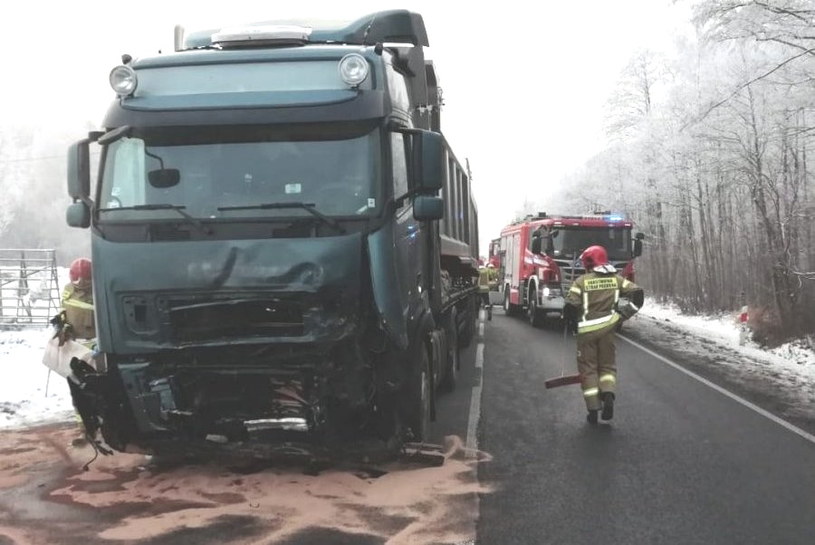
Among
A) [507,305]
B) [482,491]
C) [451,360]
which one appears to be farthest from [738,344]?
[482,491]

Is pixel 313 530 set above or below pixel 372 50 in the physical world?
below

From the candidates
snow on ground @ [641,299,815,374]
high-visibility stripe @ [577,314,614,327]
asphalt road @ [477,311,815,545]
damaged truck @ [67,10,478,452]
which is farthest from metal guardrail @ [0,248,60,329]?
snow on ground @ [641,299,815,374]

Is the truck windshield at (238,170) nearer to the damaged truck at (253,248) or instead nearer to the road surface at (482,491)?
the damaged truck at (253,248)

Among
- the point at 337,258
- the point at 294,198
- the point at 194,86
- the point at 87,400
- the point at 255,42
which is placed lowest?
the point at 87,400

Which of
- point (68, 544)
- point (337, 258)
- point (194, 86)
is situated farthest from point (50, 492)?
point (194, 86)

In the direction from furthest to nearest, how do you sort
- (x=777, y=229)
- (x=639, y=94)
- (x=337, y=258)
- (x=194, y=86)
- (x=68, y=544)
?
1. (x=639, y=94)
2. (x=777, y=229)
3. (x=194, y=86)
4. (x=337, y=258)
5. (x=68, y=544)

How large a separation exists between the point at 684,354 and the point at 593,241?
415cm

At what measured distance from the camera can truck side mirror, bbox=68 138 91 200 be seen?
199 inches

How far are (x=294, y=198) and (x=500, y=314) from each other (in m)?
18.7

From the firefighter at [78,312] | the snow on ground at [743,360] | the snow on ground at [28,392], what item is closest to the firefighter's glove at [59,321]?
the firefighter at [78,312]

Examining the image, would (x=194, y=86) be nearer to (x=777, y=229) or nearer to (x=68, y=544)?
(x=68, y=544)

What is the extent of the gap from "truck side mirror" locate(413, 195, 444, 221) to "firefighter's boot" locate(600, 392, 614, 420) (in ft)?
10.5

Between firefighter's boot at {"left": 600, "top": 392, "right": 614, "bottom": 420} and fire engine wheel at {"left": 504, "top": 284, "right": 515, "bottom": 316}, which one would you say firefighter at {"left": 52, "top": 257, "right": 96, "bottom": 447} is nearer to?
firefighter's boot at {"left": 600, "top": 392, "right": 614, "bottom": 420}

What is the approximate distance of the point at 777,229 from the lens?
17.2 meters
